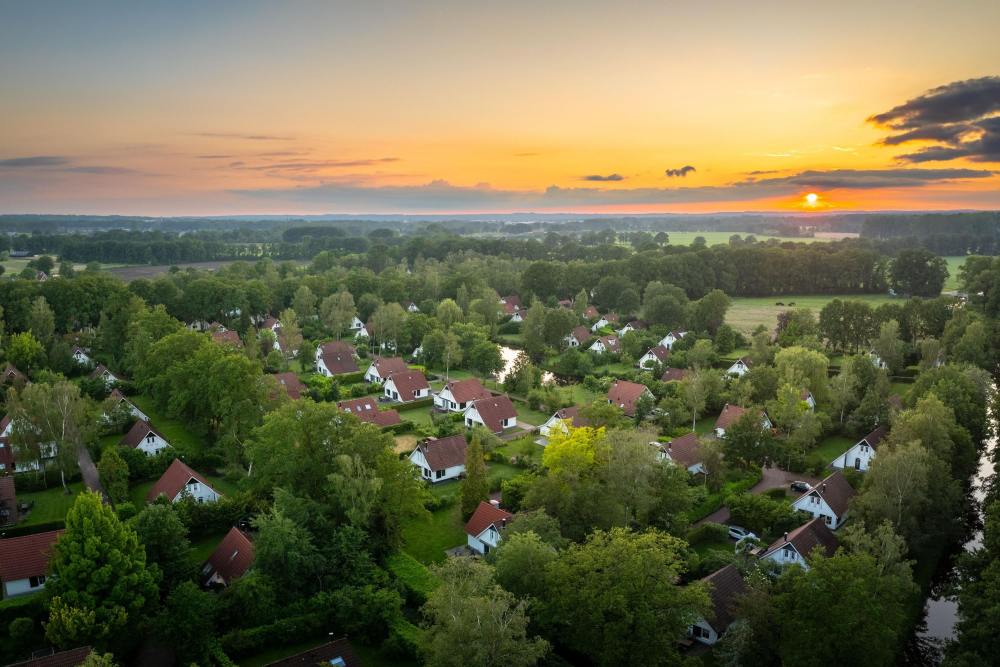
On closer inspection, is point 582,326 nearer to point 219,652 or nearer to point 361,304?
point 361,304

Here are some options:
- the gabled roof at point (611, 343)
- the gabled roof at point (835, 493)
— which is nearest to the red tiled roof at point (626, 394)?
the gabled roof at point (835, 493)

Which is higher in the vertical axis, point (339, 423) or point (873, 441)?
point (339, 423)

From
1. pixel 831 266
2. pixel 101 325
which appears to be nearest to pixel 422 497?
pixel 101 325

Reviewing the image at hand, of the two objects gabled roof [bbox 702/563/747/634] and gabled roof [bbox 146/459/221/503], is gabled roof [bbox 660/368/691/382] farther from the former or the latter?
gabled roof [bbox 146/459/221/503]

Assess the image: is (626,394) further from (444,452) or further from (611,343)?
(611,343)

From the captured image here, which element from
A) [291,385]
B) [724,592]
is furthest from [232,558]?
[291,385]

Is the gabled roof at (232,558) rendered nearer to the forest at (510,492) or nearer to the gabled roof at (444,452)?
the forest at (510,492)
